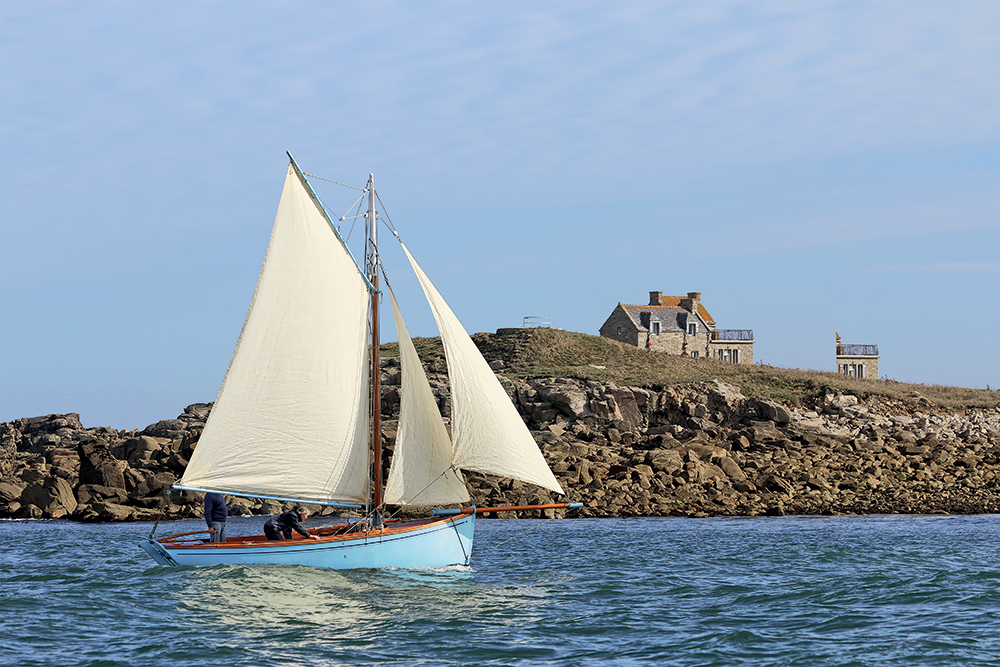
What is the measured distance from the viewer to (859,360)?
10119cm

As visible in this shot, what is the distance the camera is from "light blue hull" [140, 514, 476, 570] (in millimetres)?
24422

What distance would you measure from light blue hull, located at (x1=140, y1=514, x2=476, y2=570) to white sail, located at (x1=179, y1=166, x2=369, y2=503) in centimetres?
133

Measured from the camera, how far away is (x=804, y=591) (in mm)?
23969

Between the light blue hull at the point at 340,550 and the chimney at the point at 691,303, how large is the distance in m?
75.6

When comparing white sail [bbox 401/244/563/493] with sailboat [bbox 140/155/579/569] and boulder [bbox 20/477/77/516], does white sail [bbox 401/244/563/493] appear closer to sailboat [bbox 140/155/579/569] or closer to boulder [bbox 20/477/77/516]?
sailboat [bbox 140/155/579/569]

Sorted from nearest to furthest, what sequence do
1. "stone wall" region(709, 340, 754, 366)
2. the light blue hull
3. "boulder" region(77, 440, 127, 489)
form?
the light blue hull
"boulder" region(77, 440, 127, 489)
"stone wall" region(709, 340, 754, 366)

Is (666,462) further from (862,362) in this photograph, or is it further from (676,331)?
(862,362)

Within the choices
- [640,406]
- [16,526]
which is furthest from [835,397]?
[16,526]

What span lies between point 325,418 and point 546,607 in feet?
23.7

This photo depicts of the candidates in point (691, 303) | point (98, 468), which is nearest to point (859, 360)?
point (691, 303)

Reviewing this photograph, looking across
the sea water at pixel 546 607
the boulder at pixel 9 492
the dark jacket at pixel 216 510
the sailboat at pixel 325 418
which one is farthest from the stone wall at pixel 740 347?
the dark jacket at pixel 216 510

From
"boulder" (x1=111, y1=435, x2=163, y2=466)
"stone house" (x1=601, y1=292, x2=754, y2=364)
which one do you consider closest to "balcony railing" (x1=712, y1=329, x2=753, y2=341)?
"stone house" (x1=601, y1=292, x2=754, y2=364)

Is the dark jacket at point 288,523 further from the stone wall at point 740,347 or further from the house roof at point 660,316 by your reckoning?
the stone wall at point 740,347

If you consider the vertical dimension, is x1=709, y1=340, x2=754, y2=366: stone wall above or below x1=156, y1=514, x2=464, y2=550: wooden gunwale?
above
